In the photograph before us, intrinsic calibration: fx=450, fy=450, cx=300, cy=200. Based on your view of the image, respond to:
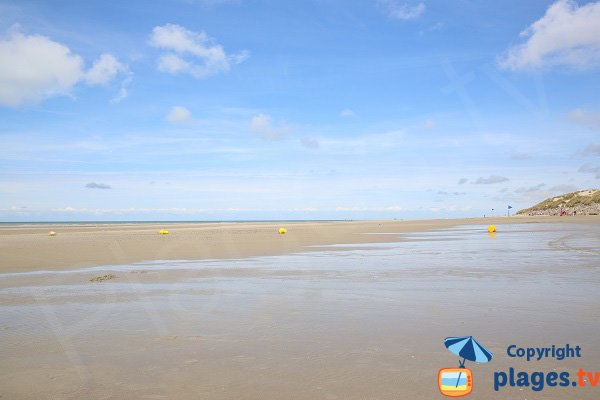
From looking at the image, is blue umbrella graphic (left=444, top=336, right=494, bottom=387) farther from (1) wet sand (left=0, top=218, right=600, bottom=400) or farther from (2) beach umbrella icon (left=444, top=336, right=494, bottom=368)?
(1) wet sand (left=0, top=218, right=600, bottom=400)

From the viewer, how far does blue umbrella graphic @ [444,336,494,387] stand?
5.47 m

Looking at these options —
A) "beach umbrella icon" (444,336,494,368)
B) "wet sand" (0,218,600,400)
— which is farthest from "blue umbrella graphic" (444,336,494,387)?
"wet sand" (0,218,600,400)

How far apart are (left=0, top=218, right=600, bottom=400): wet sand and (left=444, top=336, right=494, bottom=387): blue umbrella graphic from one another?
0.41 ft

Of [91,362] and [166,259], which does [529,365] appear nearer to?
[91,362]

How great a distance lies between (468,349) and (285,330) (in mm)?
2681

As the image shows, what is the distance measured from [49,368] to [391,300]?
6.05 metres

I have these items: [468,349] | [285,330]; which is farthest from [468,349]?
[285,330]

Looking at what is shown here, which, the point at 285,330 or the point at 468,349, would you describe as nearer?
the point at 468,349

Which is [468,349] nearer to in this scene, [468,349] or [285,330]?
[468,349]

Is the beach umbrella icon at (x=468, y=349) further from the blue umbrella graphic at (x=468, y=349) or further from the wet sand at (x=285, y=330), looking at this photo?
the wet sand at (x=285, y=330)

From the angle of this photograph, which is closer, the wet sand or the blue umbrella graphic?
the wet sand

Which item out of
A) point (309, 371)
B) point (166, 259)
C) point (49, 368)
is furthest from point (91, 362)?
point (166, 259)

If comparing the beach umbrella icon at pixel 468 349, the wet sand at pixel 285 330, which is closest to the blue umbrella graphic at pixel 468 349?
the beach umbrella icon at pixel 468 349

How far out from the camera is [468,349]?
577 centimetres
